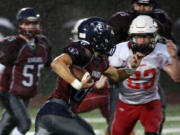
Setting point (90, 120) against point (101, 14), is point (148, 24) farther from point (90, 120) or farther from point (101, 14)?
point (101, 14)

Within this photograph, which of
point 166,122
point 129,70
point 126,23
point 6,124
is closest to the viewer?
point 129,70

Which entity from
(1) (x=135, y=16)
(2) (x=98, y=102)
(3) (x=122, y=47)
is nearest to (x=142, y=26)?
(3) (x=122, y=47)

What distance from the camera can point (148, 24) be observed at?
5.25 m

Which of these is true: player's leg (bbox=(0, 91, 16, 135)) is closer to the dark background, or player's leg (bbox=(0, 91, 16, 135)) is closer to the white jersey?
the white jersey

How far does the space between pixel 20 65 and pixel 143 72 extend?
1.42m

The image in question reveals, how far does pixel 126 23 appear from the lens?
5.69 metres

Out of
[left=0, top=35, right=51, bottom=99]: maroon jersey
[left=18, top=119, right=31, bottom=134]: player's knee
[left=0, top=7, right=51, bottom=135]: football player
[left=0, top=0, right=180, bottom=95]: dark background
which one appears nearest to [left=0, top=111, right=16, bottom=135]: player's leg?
[left=0, top=7, right=51, bottom=135]: football player

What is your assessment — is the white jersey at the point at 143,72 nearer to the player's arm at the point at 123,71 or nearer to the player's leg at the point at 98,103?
the player's arm at the point at 123,71

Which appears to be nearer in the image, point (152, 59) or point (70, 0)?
point (152, 59)

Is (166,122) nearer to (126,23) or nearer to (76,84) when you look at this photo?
(126,23)

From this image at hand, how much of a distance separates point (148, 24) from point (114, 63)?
437mm

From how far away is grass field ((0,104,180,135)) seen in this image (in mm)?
7465

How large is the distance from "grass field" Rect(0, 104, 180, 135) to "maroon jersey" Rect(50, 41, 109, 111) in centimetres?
303

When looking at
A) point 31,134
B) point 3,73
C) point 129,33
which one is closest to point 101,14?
point 31,134
